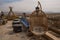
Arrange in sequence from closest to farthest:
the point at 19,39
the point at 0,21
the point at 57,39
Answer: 1. the point at 57,39
2. the point at 19,39
3. the point at 0,21

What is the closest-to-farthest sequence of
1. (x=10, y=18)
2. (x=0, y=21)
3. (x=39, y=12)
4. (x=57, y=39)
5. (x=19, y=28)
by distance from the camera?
(x=57, y=39)
(x=39, y=12)
(x=19, y=28)
(x=0, y=21)
(x=10, y=18)

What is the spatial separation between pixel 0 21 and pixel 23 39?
7959mm

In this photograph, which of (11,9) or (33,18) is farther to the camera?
(11,9)

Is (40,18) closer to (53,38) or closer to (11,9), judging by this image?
(53,38)

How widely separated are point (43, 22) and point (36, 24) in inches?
13.2

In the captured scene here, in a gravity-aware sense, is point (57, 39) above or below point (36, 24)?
below

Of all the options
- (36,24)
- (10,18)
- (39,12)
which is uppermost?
(39,12)

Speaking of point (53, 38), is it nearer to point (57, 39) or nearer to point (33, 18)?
point (57, 39)

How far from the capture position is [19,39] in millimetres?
7465

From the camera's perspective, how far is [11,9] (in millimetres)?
20219

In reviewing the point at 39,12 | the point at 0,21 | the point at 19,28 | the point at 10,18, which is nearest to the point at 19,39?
the point at 39,12

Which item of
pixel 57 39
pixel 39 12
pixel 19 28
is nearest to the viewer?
pixel 57 39

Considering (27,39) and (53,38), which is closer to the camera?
(53,38)

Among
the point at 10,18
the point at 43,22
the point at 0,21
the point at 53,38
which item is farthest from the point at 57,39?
the point at 10,18
